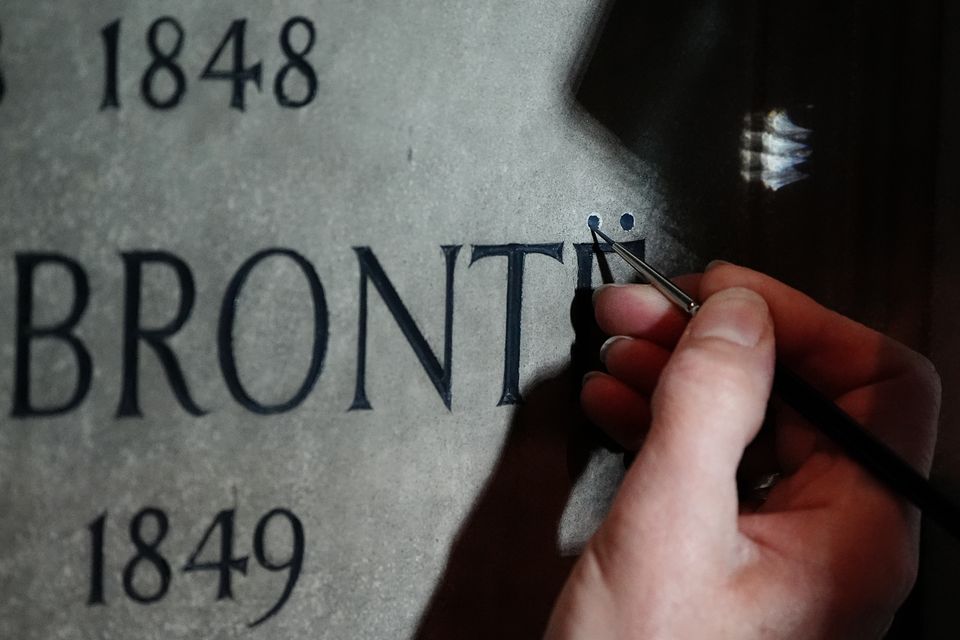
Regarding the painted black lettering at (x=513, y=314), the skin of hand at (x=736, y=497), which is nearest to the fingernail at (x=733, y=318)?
the skin of hand at (x=736, y=497)

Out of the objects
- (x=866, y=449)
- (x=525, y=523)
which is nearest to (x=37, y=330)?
(x=525, y=523)

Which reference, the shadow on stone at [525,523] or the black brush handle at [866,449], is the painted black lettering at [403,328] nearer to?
the shadow on stone at [525,523]

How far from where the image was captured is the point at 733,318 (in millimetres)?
455

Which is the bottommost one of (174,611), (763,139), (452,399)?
(174,611)

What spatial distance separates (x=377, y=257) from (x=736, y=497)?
8.5 inches

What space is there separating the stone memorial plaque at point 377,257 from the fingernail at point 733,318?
0.10m

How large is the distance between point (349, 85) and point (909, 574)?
1.19 feet

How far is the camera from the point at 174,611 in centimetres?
48

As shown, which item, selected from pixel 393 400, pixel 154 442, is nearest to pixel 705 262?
pixel 393 400

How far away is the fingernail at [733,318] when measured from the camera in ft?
1.46

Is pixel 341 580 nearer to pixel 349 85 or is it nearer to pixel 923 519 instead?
pixel 349 85

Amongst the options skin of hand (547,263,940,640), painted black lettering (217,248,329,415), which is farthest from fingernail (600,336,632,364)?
painted black lettering (217,248,329,415)

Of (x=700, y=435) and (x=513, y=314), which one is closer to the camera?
(x=700, y=435)

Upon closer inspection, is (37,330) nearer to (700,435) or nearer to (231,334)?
(231,334)
